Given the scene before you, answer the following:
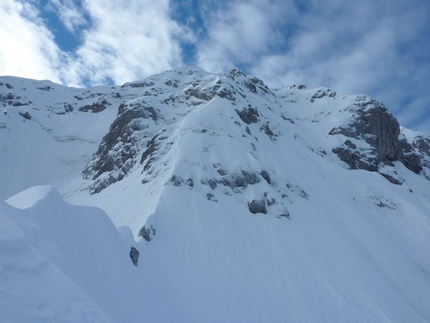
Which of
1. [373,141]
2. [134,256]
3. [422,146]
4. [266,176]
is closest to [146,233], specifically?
[134,256]

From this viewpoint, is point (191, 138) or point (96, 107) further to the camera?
point (96, 107)

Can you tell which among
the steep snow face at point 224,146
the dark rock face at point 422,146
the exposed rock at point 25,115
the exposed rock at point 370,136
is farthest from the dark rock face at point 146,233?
the dark rock face at point 422,146

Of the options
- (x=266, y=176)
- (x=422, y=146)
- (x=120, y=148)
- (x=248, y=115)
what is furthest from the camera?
(x=422, y=146)

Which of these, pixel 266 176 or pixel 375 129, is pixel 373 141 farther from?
pixel 266 176

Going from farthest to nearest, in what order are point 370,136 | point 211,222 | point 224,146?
point 370,136 < point 224,146 < point 211,222

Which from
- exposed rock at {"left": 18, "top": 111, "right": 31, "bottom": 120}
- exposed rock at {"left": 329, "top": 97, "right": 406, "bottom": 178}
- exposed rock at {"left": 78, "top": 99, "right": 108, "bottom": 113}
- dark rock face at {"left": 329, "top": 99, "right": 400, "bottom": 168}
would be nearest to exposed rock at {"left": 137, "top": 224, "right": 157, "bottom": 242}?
exposed rock at {"left": 329, "top": 97, "right": 406, "bottom": 178}

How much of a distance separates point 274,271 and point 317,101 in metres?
80.1

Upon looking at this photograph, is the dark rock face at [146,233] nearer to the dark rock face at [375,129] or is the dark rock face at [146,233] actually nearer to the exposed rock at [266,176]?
the exposed rock at [266,176]

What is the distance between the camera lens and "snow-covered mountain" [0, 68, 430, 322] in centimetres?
1139

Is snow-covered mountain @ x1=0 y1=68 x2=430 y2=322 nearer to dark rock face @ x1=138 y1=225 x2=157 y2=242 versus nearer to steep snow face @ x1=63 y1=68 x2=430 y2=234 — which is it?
dark rock face @ x1=138 y1=225 x2=157 y2=242

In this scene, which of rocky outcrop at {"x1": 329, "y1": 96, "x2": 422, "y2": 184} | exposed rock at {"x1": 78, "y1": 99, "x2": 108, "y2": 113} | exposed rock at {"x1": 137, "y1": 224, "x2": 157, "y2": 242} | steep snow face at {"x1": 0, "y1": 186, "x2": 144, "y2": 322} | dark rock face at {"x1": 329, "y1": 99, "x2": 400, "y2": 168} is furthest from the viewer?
exposed rock at {"x1": 78, "y1": 99, "x2": 108, "y2": 113}

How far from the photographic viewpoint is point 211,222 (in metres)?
28.5

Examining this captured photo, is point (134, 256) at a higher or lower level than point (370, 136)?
lower

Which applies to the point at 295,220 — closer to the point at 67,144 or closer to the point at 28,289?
the point at 28,289
